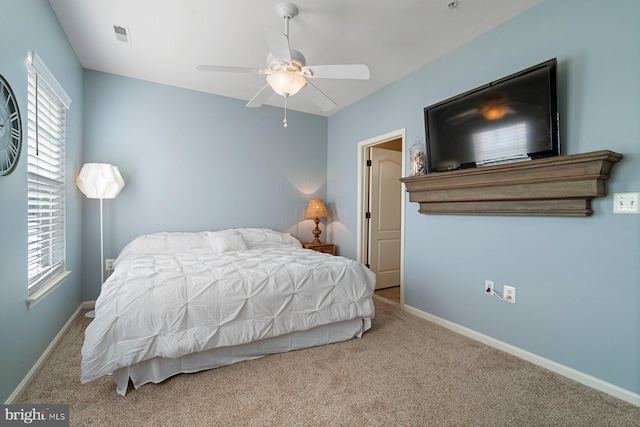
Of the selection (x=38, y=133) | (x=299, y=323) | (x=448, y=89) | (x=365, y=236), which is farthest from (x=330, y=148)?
(x=38, y=133)

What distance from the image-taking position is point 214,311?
1944 millimetres

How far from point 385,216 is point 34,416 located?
12.1ft

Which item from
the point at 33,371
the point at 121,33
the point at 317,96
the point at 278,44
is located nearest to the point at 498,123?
the point at 317,96

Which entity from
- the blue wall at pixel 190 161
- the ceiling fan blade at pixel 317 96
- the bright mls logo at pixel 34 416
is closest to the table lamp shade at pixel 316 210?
the blue wall at pixel 190 161

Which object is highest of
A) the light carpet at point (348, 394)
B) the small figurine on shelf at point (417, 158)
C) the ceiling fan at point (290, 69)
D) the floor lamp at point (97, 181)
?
the ceiling fan at point (290, 69)

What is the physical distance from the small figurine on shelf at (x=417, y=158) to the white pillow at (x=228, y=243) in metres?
2.05

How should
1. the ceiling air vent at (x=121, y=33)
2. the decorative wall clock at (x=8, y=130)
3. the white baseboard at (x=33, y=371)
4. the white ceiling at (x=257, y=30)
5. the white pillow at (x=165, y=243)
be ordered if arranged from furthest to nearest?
the white pillow at (x=165, y=243)
the ceiling air vent at (x=121, y=33)
the white ceiling at (x=257, y=30)
the white baseboard at (x=33, y=371)
the decorative wall clock at (x=8, y=130)

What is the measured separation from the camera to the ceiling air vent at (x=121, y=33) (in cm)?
247

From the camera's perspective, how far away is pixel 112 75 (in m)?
3.30

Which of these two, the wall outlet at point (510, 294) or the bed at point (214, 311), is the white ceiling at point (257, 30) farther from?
the wall outlet at point (510, 294)

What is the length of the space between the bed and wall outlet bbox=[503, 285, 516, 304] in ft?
3.49

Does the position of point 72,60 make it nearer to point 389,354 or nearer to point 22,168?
point 22,168

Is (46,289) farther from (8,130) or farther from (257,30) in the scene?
(257,30)

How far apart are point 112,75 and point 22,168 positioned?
208 cm
